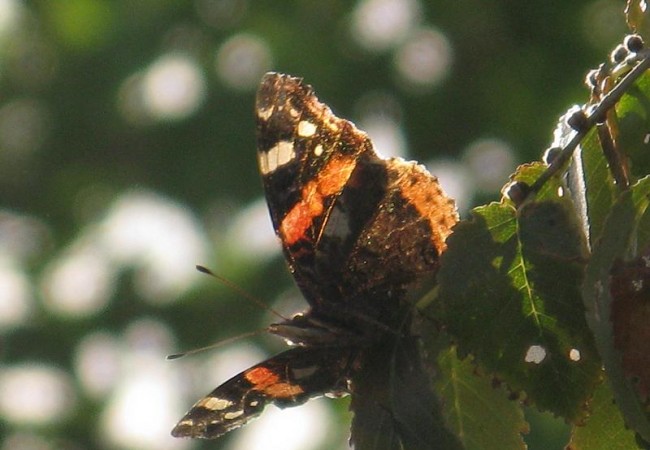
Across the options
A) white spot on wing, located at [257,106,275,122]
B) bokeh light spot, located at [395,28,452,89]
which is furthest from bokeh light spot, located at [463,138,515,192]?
white spot on wing, located at [257,106,275,122]

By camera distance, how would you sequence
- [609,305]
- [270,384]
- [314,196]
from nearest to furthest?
[609,305], [270,384], [314,196]

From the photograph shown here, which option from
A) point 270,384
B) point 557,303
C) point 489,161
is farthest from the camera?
point 489,161

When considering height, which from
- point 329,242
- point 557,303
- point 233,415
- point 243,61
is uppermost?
point 243,61

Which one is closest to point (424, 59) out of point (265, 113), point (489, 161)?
point (489, 161)

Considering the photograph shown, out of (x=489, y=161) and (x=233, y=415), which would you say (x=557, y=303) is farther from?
(x=489, y=161)

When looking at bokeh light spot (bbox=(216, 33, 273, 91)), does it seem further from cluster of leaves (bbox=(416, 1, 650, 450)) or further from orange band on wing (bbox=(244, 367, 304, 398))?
cluster of leaves (bbox=(416, 1, 650, 450))

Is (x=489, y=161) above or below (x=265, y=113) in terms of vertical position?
above
